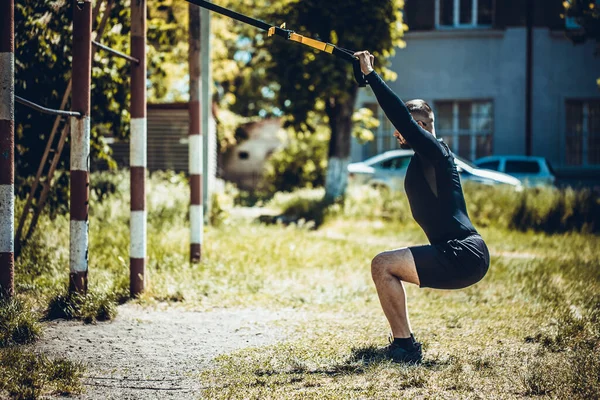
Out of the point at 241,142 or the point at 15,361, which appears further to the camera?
the point at 241,142

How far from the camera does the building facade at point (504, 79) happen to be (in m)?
24.2

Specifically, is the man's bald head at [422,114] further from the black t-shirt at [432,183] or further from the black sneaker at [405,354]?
the black sneaker at [405,354]

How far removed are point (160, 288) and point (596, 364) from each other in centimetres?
406

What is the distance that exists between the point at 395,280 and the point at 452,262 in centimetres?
40

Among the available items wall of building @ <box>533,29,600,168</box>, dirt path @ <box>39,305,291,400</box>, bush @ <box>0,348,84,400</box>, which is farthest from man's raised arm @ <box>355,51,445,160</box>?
wall of building @ <box>533,29,600,168</box>

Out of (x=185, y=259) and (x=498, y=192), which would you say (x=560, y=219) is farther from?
(x=185, y=259)

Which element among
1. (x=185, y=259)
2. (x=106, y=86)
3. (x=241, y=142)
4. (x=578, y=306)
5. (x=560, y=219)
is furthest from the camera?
(x=241, y=142)

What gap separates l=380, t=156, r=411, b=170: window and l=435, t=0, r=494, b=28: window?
639cm

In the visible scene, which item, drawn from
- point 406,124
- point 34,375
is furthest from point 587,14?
point 34,375

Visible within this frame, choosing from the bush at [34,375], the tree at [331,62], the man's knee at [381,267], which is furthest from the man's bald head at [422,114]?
the tree at [331,62]

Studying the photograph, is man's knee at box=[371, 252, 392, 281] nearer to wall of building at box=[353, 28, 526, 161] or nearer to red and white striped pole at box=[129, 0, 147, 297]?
red and white striped pole at box=[129, 0, 147, 297]

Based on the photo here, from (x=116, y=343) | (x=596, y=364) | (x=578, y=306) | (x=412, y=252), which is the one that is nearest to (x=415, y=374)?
(x=412, y=252)

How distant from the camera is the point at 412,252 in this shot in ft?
15.2

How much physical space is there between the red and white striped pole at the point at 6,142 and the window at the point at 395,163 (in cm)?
1599
